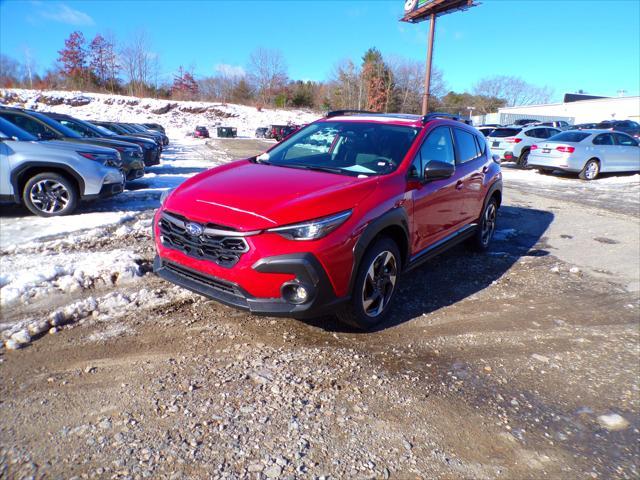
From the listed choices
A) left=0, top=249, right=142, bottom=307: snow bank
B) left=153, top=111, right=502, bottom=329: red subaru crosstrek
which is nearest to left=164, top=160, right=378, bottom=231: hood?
left=153, top=111, right=502, bottom=329: red subaru crosstrek

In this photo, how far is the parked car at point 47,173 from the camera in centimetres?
654

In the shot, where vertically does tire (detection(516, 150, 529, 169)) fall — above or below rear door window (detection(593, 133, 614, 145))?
below

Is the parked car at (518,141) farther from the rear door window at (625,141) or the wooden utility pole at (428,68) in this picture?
the wooden utility pole at (428,68)

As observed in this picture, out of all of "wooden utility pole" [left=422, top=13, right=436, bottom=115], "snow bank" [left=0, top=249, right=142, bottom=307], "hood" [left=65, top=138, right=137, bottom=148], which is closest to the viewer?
"snow bank" [left=0, top=249, right=142, bottom=307]

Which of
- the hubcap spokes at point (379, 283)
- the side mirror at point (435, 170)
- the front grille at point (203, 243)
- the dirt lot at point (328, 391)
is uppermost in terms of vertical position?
the side mirror at point (435, 170)

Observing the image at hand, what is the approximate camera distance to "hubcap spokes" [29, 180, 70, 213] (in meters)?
6.76

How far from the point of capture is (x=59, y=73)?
60.8 meters

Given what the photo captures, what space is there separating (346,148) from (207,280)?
204 centimetres

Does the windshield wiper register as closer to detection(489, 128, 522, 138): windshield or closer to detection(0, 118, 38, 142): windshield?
detection(0, 118, 38, 142): windshield

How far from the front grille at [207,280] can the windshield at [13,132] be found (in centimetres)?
511

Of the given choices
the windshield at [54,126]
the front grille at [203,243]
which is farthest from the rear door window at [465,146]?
the windshield at [54,126]

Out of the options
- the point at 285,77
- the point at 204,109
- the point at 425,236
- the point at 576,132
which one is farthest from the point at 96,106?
the point at 425,236

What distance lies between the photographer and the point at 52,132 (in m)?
8.34

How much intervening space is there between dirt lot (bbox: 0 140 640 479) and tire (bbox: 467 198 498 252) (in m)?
1.36
